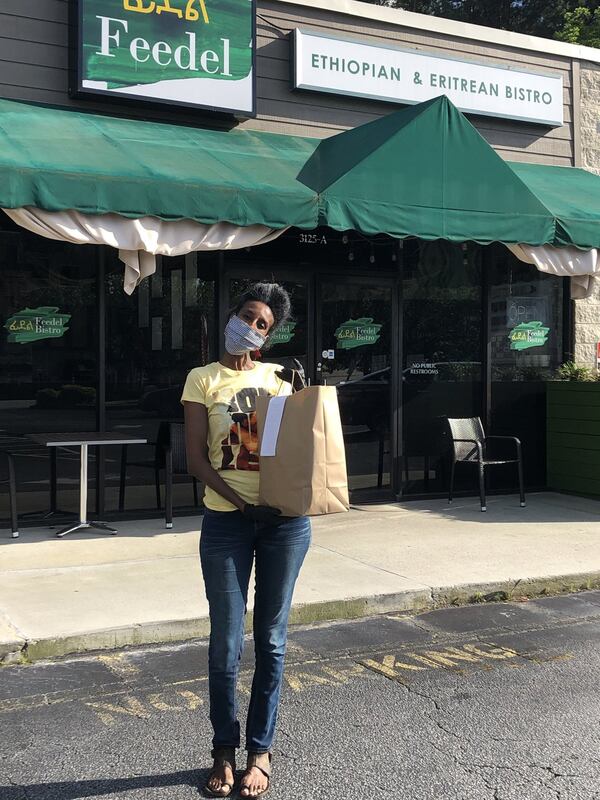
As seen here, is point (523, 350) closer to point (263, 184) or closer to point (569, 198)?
point (569, 198)

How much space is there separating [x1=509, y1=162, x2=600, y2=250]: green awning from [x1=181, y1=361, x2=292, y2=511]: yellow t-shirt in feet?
19.2

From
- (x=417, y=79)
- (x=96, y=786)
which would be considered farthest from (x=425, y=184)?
(x=96, y=786)

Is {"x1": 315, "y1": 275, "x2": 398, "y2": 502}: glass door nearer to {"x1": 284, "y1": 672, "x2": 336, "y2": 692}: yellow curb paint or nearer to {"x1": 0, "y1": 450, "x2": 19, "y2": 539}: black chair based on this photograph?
{"x1": 0, "y1": 450, "x2": 19, "y2": 539}: black chair

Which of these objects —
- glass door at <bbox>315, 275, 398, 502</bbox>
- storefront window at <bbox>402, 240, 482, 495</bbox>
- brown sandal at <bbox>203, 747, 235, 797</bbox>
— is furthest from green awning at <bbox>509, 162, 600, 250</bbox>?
brown sandal at <bbox>203, 747, 235, 797</bbox>

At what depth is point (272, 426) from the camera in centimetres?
334

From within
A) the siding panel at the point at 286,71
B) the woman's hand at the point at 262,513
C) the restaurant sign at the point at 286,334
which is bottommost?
the woman's hand at the point at 262,513

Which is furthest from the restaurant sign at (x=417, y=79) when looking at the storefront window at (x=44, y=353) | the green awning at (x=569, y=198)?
the storefront window at (x=44, y=353)

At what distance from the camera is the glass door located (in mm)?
9336

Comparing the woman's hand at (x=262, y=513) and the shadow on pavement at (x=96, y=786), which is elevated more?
the woman's hand at (x=262, y=513)

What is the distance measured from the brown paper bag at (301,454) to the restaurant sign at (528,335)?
7435 mm

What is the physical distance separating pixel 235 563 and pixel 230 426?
527 mm

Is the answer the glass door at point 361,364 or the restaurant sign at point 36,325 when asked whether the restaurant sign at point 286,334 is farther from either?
the restaurant sign at point 36,325

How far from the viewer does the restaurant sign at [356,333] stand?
9.39 meters

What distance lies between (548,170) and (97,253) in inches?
215
